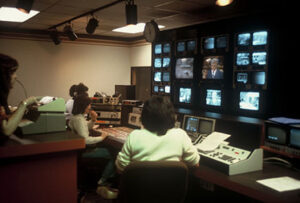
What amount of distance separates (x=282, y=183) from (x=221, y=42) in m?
2.86

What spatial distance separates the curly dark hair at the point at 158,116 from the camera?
1845 millimetres

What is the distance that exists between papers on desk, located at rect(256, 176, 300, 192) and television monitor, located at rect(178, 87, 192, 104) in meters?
2.91

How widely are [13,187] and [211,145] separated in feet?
5.11

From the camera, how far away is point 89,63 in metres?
7.52

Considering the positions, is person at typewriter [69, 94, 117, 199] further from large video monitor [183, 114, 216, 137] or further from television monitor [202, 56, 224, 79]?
television monitor [202, 56, 224, 79]

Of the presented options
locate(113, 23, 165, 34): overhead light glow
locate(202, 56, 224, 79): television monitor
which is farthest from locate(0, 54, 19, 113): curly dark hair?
locate(113, 23, 165, 34): overhead light glow

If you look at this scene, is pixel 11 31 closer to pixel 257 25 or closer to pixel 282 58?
pixel 257 25

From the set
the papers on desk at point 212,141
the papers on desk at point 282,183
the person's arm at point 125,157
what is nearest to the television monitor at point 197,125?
Result: the papers on desk at point 212,141

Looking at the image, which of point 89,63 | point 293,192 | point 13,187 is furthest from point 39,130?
point 89,63

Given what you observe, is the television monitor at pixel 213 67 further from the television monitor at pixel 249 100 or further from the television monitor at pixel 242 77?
the television monitor at pixel 249 100

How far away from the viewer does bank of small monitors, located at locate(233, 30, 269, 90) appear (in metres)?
3.82

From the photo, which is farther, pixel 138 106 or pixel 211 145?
pixel 138 106

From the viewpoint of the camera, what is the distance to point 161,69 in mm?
5438

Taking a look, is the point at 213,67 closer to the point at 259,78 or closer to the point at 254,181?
the point at 259,78
